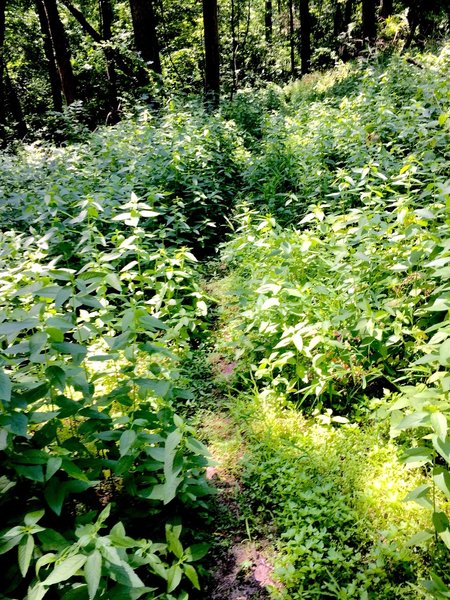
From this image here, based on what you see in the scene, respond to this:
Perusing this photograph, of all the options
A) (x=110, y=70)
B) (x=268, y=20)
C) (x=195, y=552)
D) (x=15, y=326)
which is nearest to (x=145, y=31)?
(x=110, y=70)

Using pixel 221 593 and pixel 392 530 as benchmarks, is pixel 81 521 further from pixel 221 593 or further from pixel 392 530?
pixel 392 530

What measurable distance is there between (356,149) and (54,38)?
40.0ft

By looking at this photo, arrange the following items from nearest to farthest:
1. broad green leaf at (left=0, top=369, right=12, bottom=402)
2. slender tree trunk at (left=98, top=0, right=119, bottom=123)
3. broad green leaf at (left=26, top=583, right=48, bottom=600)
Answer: broad green leaf at (left=26, top=583, right=48, bottom=600) < broad green leaf at (left=0, top=369, right=12, bottom=402) < slender tree trunk at (left=98, top=0, right=119, bottom=123)

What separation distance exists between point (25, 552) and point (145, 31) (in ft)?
35.8

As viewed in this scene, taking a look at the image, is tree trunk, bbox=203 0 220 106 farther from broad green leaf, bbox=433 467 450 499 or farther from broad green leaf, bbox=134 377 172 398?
broad green leaf, bbox=433 467 450 499

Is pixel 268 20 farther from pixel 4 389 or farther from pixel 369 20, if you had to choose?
pixel 4 389

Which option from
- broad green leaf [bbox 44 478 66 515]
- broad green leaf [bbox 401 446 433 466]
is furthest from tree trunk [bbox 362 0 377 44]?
broad green leaf [bbox 44 478 66 515]

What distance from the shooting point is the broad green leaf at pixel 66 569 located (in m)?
1.40

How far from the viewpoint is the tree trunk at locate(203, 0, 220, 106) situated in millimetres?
11398

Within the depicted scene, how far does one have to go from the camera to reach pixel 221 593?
2.03 metres

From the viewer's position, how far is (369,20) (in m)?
13.4

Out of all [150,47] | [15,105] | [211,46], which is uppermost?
[211,46]

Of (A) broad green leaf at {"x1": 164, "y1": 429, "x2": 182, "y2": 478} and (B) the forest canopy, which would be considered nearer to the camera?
(A) broad green leaf at {"x1": 164, "y1": 429, "x2": 182, "y2": 478}

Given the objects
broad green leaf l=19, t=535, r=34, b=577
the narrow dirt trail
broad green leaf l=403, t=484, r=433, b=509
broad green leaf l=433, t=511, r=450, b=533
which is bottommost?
the narrow dirt trail
